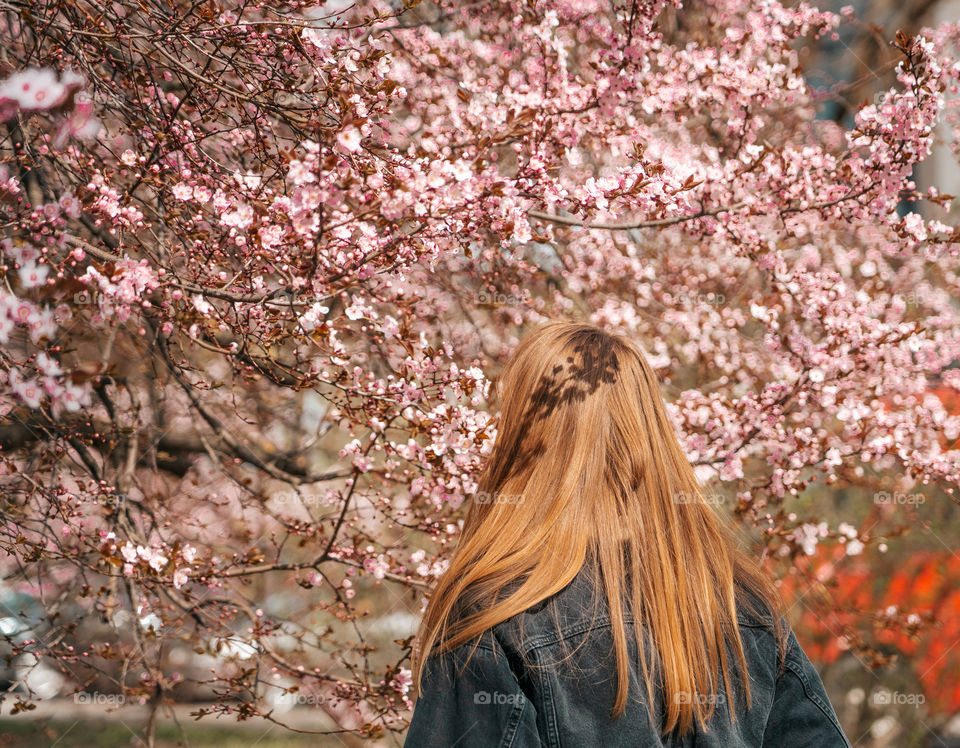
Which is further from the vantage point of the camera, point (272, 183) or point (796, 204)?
point (796, 204)

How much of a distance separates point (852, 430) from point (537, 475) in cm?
237

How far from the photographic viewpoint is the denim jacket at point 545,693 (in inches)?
50.8

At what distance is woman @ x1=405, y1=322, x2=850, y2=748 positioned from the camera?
1.33 meters

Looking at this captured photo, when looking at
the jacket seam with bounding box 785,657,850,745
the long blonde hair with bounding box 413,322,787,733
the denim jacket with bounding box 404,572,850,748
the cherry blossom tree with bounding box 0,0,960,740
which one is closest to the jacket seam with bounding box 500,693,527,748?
the denim jacket with bounding box 404,572,850,748

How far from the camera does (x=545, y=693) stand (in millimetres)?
1335

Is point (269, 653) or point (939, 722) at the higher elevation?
point (269, 653)

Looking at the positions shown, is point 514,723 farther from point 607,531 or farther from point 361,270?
point 361,270

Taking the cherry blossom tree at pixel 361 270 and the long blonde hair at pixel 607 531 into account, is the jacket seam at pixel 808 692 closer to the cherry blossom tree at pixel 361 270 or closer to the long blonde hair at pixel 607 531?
the long blonde hair at pixel 607 531

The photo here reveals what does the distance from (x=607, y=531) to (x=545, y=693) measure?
34cm

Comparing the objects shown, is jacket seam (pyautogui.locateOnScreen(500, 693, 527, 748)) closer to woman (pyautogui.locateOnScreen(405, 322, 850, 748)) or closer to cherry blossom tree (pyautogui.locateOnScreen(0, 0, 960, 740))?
woman (pyautogui.locateOnScreen(405, 322, 850, 748))

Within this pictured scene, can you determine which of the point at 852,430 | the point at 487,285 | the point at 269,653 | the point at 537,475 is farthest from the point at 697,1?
the point at 269,653

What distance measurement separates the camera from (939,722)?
6949 mm

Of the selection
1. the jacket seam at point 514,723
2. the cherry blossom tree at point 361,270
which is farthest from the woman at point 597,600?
the cherry blossom tree at point 361,270

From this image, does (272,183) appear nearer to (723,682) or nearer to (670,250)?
(723,682)
